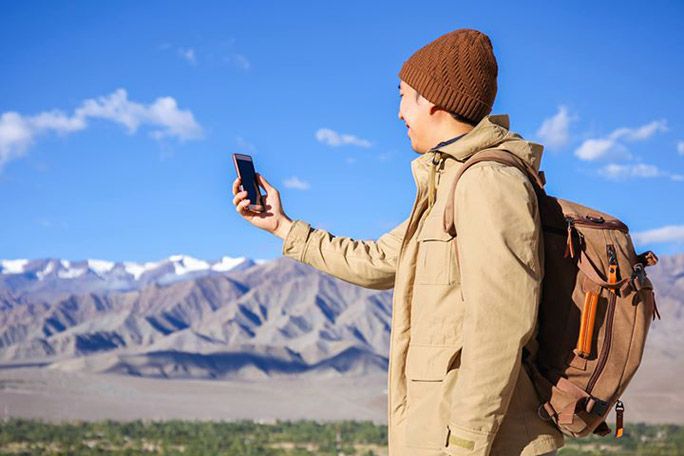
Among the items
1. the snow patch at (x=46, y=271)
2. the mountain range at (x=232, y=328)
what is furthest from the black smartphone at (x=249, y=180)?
the snow patch at (x=46, y=271)

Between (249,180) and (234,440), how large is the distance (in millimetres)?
22498

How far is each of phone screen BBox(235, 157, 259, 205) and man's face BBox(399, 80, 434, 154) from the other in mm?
752

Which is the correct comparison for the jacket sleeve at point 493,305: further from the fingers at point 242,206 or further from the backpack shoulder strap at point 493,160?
the fingers at point 242,206

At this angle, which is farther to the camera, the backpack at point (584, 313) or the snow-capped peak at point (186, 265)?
the snow-capped peak at point (186, 265)

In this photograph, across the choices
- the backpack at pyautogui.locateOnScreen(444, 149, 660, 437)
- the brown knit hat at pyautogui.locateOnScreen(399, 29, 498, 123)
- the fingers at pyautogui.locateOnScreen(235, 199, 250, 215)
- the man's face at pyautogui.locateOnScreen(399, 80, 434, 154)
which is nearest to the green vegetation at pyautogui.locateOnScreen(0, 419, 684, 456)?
the fingers at pyautogui.locateOnScreen(235, 199, 250, 215)

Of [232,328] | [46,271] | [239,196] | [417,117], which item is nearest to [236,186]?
[239,196]

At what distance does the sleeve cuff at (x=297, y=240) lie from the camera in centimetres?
290

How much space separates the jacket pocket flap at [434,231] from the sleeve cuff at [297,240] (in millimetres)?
785

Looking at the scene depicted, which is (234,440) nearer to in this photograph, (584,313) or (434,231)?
(434,231)

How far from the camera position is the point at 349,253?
2807mm

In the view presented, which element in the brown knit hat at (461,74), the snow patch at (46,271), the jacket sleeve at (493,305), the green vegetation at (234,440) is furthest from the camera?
the snow patch at (46,271)

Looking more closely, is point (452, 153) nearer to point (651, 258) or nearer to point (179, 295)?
point (651, 258)

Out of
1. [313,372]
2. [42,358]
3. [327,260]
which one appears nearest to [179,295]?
[42,358]

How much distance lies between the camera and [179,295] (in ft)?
279
